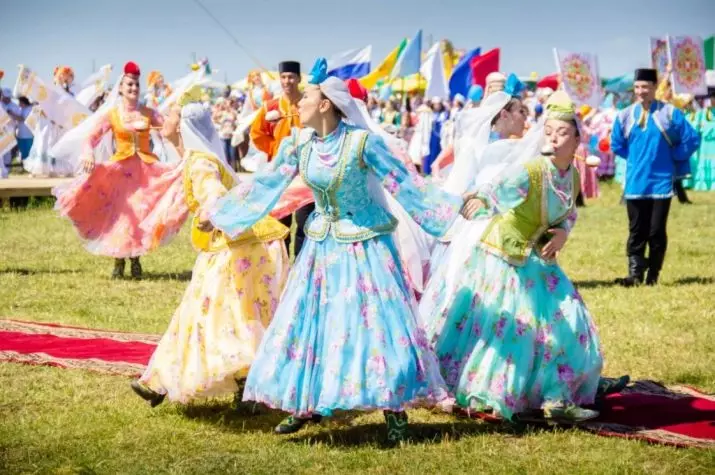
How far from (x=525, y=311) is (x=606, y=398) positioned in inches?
37.1

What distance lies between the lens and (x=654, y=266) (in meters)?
11.1

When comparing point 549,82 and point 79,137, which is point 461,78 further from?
point 79,137

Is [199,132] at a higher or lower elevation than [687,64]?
lower

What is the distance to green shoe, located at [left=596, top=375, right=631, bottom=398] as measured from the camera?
6.55 m

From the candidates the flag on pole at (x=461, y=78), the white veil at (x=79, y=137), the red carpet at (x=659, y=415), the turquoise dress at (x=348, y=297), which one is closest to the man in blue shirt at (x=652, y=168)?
the red carpet at (x=659, y=415)

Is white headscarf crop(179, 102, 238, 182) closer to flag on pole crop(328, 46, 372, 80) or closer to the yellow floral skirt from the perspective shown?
the yellow floral skirt

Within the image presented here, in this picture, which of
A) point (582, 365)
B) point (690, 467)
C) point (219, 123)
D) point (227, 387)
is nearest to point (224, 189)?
point (227, 387)

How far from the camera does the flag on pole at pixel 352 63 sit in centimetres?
2427

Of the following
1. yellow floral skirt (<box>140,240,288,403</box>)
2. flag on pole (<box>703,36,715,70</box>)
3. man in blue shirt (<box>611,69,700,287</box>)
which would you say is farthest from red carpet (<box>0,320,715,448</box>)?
flag on pole (<box>703,36,715,70</box>)

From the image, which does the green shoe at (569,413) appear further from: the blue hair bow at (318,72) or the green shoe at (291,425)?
the blue hair bow at (318,72)

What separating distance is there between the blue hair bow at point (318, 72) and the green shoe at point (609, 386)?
2.30 metres

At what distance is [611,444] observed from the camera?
582 centimetres

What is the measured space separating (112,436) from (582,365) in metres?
2.47

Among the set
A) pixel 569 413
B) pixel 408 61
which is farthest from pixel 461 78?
pixel 569 413
